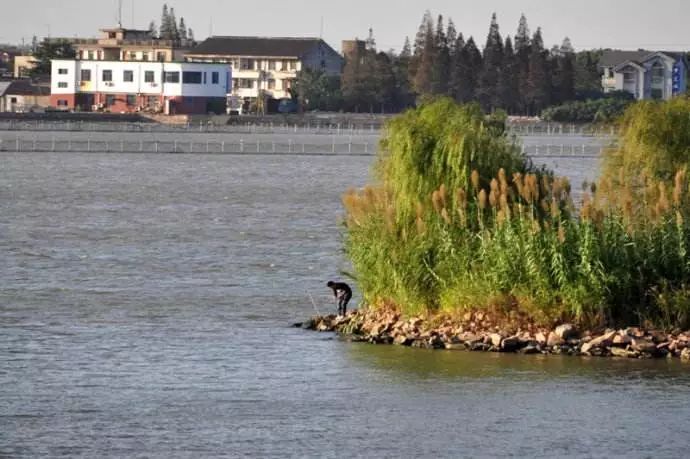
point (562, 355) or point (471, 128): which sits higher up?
point (471, 128)

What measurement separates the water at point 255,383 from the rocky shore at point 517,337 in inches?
14.9

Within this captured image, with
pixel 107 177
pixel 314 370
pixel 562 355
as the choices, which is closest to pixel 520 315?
pixel 562 355

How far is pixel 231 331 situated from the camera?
1409 inches

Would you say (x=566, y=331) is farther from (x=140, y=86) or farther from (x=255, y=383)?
(x=140, y=86)

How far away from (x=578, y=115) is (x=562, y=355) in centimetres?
16609

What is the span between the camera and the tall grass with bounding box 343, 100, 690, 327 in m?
31.8

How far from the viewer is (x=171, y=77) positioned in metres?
186

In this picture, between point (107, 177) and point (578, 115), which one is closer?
point (107, 177)

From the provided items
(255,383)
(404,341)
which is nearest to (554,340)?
(404,341)

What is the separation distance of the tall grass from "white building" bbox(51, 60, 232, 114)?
148m

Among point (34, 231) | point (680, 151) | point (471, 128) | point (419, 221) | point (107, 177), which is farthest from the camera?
point (107, 177)

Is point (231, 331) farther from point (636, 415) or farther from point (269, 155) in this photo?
point (269, 155)

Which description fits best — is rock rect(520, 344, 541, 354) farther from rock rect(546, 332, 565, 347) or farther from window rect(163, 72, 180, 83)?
window rect(163, 72, 180, 83)

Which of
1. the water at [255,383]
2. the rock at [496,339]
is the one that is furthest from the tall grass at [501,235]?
the water at [255,383]
